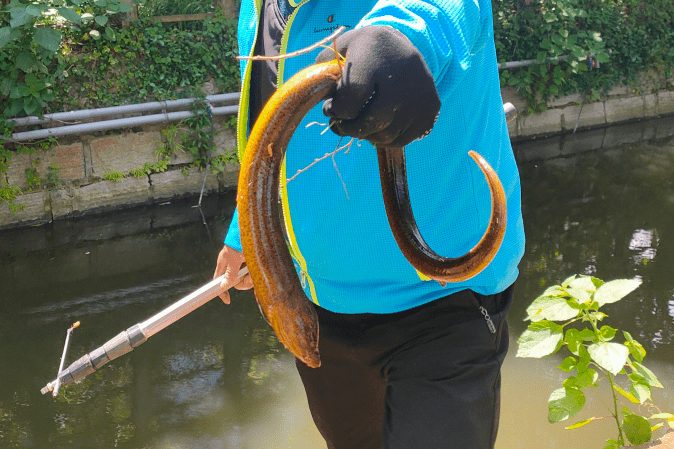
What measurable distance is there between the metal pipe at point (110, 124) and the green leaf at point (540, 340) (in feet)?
15.9

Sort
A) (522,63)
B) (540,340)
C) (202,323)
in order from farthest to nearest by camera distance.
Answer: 1. (522,63)
2. (202,323)
3. (540,340)

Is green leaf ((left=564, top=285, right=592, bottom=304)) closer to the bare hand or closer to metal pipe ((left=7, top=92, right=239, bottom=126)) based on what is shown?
the bare hand

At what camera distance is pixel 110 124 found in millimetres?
5840

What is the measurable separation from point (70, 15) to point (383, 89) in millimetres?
5377

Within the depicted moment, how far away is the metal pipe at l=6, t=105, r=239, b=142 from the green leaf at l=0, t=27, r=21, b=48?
2.55ft

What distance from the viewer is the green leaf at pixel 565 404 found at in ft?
6.07

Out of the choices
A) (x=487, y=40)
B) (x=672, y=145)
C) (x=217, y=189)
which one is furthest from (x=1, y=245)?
(x=672, y=145)

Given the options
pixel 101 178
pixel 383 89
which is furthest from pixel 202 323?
pixel 383 89

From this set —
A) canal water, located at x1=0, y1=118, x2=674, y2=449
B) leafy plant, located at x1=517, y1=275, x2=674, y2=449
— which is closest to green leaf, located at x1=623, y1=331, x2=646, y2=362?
A: leafy plant, located at x1=517, y1=275, x2=674, y2=449

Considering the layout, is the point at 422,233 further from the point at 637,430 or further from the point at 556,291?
the point at 637,430

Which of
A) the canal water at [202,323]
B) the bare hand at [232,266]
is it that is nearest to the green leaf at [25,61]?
the canal water at [202,323]

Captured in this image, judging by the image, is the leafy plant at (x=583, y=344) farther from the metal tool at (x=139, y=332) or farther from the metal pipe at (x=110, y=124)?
the metal pipe at (x=110, y=124)

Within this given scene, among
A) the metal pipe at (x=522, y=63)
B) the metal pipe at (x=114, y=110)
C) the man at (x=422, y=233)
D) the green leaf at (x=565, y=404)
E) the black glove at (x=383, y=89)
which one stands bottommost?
the metal pipe at (x=114, y=110)

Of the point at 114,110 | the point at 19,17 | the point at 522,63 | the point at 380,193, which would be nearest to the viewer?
the point at 380,193
